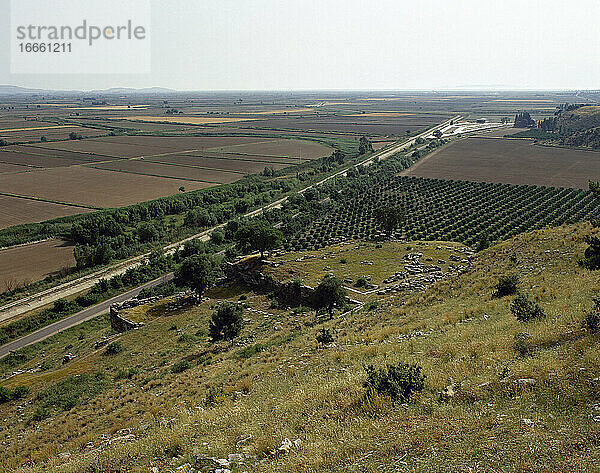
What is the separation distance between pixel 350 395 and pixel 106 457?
28.2 feet

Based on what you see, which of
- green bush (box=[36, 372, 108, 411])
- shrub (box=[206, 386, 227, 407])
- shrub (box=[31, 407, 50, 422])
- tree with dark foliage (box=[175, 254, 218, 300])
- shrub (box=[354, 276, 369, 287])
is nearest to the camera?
shrub (box=[206, 386, 227, 407])

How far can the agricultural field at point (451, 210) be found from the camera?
65.2m

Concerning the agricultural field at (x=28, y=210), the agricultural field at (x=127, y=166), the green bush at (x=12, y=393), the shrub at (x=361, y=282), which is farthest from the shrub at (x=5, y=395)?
the agricultural field at (x=127, y=166)

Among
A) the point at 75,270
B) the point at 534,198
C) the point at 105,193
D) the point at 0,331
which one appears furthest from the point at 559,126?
the point at 0,331

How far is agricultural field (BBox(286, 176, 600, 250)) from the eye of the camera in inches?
2569

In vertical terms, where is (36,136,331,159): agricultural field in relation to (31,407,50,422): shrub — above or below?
above

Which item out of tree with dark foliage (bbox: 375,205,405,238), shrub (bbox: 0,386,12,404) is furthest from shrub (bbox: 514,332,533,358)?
tree with dark foliage (bbox: 375,205,405,238)

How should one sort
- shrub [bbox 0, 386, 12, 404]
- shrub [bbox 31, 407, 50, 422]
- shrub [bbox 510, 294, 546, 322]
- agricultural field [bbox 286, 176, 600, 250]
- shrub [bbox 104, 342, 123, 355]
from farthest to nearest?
agricultural field [bbox 286, 176, 600, 250]
shrub [bbox 104, 342, 123, 355]
shrub [bbox 0, 386, 12, 404]
shrub [bbox 31, 407, 50, 422]
shrub [bbox 510, 294, 546, 322]

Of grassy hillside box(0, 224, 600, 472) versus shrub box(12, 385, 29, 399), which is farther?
shrub box(12, 385, 29, 399)

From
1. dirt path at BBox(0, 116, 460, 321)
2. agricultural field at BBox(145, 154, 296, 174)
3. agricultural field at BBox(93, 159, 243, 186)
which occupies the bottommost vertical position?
dirt path at BBox(0, 116, 460, 321)

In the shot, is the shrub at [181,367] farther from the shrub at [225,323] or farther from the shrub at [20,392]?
the shrub at [20,392]

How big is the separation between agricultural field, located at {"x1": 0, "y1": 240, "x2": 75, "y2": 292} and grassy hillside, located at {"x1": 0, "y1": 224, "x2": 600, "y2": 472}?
20.2 meters

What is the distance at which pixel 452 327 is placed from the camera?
71.4 feet

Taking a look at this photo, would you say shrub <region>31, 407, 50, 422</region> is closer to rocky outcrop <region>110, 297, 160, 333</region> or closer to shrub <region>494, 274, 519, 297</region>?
rocky outcrop <region>110, 297, 160, 333</region>
